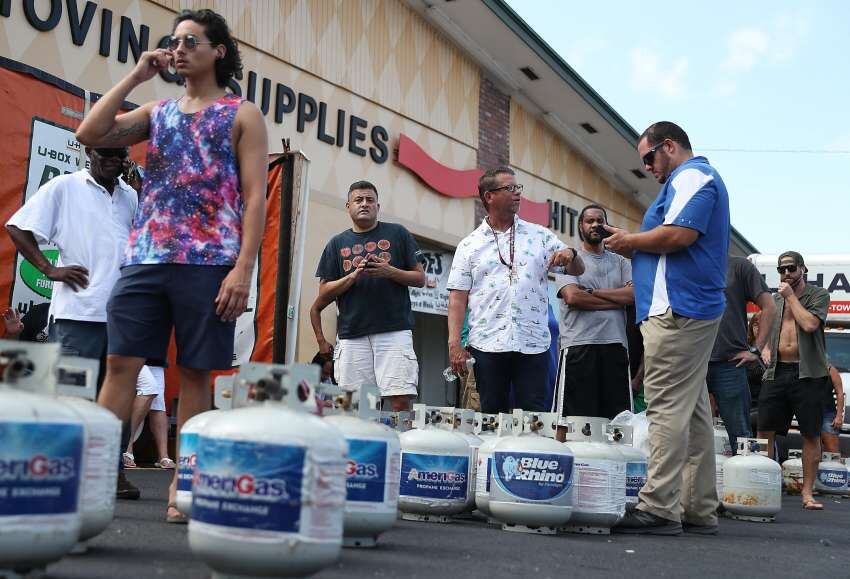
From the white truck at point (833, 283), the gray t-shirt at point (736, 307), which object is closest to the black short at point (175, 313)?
Answer: the gray t-shirt at point (736, 307)

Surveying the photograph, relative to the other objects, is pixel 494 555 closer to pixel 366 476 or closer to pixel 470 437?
pixel 366 476

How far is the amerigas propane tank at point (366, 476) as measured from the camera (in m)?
3.47

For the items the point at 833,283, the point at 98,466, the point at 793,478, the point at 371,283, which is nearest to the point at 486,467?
the point at 371,283

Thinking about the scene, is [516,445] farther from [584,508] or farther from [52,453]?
[52,453]

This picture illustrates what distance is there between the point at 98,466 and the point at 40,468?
514 mm

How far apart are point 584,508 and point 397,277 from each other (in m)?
1.99

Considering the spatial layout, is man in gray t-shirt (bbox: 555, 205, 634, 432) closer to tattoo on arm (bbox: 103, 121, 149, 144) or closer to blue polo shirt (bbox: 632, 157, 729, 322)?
blue polo shirt (bbox: 632, 157, 729, 322)

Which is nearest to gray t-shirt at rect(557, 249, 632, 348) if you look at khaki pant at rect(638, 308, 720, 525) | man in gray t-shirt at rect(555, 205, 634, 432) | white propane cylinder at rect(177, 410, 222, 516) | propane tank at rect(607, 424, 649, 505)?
man in gray t-shirt at rect(555, 205, 634, 432)

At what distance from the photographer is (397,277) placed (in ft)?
19.6

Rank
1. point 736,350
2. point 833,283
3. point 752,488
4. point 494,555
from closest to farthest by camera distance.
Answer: point 494,555, point 752,488, point 736,350, point 833,283

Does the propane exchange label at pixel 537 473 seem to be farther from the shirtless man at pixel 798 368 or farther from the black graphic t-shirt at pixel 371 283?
the shirtless man at pixel 798 368

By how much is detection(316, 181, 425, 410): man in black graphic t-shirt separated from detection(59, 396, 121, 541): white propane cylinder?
2.98m

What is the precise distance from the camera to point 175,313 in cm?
354

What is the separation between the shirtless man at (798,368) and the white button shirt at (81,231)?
5147 mm
